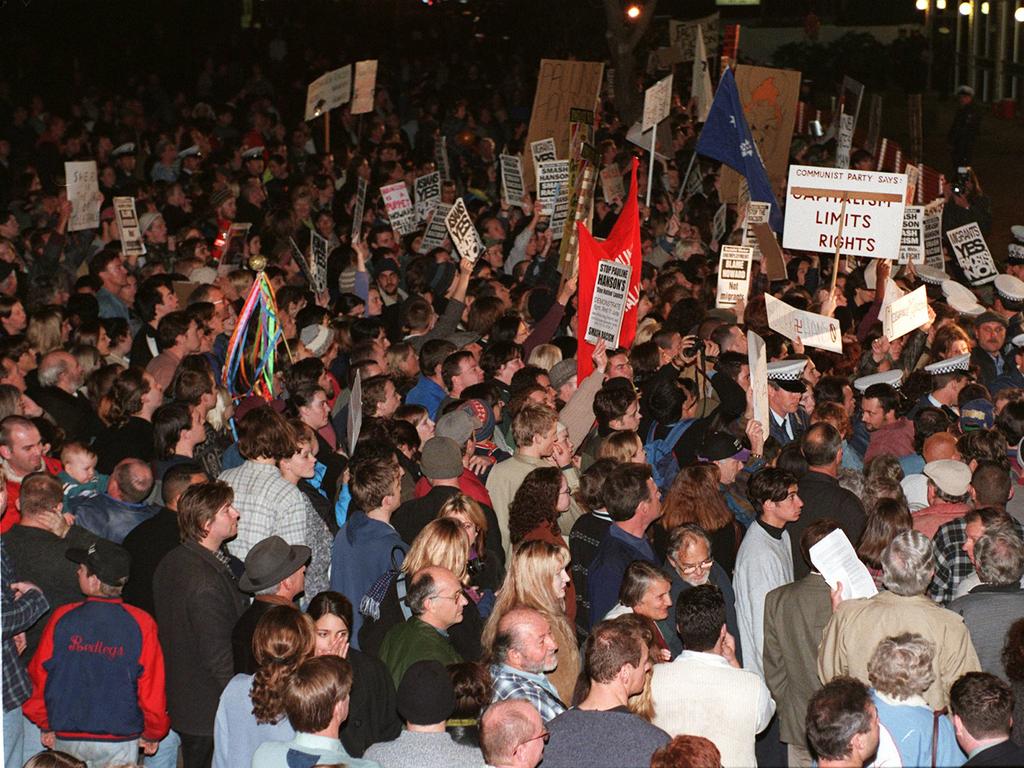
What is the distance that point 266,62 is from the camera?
3086 centimetres

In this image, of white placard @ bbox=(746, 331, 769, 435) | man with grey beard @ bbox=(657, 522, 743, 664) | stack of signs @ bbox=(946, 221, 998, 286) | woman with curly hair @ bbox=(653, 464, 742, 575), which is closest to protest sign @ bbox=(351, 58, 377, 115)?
stack of signs @ bbox=(946, 221, 998, 286)

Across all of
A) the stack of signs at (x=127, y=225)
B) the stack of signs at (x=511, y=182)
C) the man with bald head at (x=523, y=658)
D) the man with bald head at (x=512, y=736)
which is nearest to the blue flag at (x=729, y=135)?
the stack of signs at (x=511, y=182)

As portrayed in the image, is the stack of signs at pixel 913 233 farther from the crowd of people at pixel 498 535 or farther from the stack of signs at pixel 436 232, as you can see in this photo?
the stack of signs at pixel 436 232

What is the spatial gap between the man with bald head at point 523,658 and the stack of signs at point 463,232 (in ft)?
25.1

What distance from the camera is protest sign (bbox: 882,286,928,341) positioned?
10.6m

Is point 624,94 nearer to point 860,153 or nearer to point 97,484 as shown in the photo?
point 860,153

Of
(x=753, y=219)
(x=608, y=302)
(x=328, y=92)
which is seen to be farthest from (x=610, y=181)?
(x=608, y=302)

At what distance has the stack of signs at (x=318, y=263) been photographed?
12109 millimetres

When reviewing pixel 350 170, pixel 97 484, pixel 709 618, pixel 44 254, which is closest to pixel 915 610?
pixel 709 618

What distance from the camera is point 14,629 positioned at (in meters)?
6.01

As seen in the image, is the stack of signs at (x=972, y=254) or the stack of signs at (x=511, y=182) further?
the stack of signs at (x=511, y=182)

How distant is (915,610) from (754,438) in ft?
8.61

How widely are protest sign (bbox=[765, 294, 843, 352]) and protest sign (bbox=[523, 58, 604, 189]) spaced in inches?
358

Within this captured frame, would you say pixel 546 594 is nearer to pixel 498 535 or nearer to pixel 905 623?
pixel 498 535
